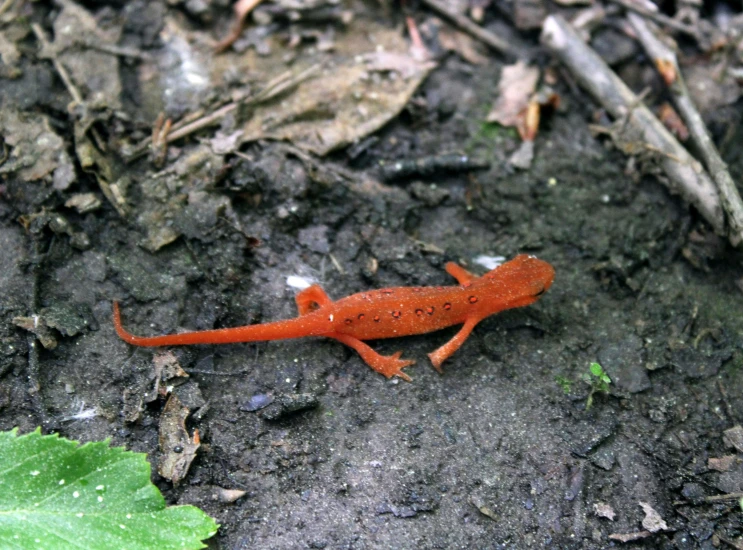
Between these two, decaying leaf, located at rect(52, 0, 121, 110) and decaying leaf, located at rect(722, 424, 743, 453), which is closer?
decaying leaf, located at rect(722, 424, 743, 453)

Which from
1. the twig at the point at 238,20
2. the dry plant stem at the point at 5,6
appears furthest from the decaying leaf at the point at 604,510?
the dry plant stem at the point at 5,6

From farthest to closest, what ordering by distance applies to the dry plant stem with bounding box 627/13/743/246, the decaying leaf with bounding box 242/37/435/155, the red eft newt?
the decaying leaf with bounding box 242/37/435/155, the dry plant stem with bounding box 627/13/743/246, the red eft newt

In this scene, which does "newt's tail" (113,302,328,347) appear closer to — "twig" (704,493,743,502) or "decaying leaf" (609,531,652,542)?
"decaying leaf" (609,531,652,542)

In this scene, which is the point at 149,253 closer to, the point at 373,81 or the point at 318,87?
the point at 318,87

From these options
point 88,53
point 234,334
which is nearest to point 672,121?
point 234,334

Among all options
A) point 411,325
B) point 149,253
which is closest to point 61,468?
point 149,253

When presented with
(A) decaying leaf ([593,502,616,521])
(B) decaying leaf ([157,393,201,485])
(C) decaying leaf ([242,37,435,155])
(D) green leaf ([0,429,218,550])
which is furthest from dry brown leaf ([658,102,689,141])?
(D) green leaf ([0,429,218,550])
